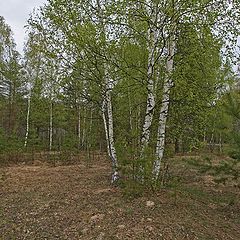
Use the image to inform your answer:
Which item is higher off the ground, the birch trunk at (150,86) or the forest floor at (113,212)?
the birch trunk at (150,86)

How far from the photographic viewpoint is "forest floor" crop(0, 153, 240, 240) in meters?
4.85

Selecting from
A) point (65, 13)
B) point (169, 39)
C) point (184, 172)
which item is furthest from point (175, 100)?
point (184, 172)

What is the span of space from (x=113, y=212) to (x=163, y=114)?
7.07 feet

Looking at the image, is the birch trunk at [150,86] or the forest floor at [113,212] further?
the birch trunk at [150,86]

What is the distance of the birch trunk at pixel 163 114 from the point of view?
20.5ft

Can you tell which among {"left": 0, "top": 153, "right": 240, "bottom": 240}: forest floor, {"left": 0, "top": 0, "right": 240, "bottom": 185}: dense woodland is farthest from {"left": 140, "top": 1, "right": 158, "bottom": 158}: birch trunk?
{"left": 0, "top": 153, "right": 240, "bottom": 240}: forest floor

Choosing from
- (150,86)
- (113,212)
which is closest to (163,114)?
(150,86)

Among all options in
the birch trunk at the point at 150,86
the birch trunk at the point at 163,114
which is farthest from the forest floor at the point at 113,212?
the birch trunk at the point at 150,86

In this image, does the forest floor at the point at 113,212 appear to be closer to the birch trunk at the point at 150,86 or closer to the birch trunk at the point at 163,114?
the birch trunk at the point at 163,114

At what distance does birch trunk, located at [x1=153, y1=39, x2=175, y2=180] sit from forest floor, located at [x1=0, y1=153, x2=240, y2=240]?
1.67 feet

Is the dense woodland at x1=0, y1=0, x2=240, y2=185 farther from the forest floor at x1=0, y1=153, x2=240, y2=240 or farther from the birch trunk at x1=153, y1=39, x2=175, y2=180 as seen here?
the forest floor at x1=0, y1=153, x2=240, y2=240

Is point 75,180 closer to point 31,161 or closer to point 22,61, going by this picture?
point 31,161

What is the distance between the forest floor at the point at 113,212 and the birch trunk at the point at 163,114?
51 cm

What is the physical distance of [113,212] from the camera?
560 cm
